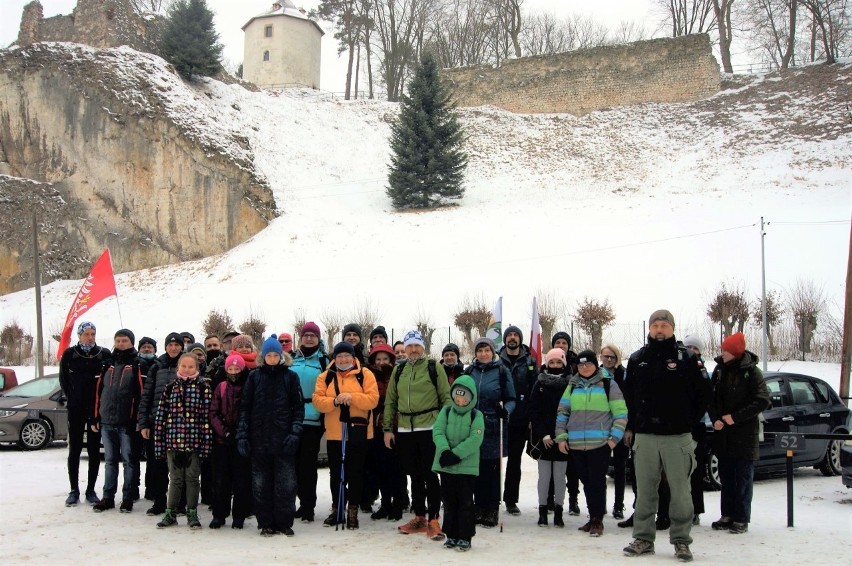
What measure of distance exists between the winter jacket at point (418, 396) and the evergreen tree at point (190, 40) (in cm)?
3834

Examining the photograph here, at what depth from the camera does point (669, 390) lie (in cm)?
664

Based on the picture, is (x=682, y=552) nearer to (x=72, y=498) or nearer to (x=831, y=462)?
(x=831, y=462)

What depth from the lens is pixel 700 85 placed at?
46.7 meters

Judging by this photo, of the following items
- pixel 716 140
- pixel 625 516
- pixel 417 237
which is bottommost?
pixel 625 516

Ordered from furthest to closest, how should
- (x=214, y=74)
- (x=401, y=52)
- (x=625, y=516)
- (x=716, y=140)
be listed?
(x=401, y=52) < (x=214, y=74) < (x=716, y=140) < (x=625, y=516)

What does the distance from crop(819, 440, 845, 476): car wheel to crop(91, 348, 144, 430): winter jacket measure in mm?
9009

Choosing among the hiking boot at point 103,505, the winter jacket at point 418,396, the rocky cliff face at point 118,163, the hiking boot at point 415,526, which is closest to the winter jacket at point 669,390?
the winter jacket at point 418,396

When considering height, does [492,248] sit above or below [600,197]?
below

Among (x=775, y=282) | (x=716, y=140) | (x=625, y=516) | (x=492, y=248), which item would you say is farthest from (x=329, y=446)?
(x=716, y=140)

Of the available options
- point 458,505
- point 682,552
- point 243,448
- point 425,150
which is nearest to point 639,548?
point 682,552

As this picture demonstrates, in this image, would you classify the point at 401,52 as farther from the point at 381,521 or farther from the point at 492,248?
the point at 381,521

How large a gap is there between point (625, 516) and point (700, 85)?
43.2 meters

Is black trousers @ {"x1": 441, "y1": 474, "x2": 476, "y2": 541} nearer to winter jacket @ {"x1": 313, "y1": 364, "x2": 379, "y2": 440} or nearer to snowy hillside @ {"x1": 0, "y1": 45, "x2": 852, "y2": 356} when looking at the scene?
winter jacket @ {"x1": 313, "y1": 364, "x2": 379, "y2": 440}

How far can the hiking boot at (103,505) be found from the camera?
26.8 feet
